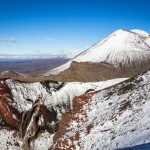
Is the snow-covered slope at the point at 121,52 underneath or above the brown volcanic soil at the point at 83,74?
above

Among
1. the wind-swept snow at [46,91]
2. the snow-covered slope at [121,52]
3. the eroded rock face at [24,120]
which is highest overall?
the snow-covered slope at [121,52]

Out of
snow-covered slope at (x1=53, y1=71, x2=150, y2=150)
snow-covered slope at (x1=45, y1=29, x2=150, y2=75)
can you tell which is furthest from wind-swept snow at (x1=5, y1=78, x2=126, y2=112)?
snow-covered slope at (x1=45, y1=29, x2=150, y2=75)

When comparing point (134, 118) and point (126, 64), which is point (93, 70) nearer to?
point (126, 64)

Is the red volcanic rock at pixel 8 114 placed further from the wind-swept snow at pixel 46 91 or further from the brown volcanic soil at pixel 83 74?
the brown volcanic soil at pixel 83 74

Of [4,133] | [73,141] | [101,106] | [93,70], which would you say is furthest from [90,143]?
[93,70]

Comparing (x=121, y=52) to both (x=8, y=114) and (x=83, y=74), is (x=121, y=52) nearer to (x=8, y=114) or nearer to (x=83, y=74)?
(x=83, y=74)

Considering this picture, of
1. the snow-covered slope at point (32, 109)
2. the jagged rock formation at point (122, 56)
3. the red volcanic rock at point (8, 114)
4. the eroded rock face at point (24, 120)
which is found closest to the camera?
the snow-covered slope at point (32, 109)

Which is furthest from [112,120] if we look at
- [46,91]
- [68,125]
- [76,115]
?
[46,91]

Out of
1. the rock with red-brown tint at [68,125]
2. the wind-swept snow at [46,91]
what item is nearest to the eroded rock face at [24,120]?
the wind-swept snow at [46,91]
